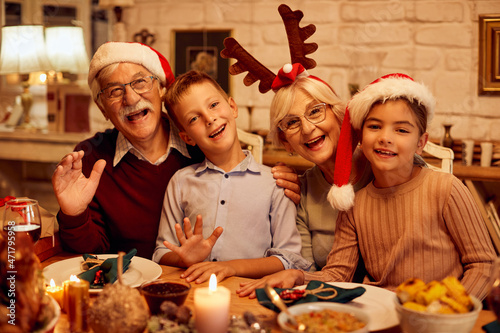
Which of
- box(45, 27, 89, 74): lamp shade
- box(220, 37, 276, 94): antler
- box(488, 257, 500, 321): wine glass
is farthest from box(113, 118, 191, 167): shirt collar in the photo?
box(45, 27, 89, 74): lamp shade

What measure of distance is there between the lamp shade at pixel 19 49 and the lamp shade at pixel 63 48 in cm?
16

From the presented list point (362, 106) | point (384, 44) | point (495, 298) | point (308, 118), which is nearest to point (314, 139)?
point (308, 118)

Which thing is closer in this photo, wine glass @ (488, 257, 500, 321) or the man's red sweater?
wine glass @ (488, 257, 500, 321)

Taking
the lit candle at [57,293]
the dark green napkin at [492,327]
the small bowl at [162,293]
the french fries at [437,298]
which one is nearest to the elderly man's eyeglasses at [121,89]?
the lit candle at [57,293]

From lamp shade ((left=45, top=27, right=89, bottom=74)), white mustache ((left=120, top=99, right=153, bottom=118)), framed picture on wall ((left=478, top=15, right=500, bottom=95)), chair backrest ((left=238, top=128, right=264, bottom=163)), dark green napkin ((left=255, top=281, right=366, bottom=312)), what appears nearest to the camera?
dark green napkin ((left=255, top=281, right=366, bottom=312))

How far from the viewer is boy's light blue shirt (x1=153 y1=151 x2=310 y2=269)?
5.67ft

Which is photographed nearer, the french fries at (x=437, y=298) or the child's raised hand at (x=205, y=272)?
the french fries at (x=437, y=298)

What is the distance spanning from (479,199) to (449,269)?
1576 millimetres

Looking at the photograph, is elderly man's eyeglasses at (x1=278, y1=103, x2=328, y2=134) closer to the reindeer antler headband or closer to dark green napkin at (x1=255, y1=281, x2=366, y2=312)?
the reindeer antler headband

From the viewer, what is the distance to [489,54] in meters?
3.00

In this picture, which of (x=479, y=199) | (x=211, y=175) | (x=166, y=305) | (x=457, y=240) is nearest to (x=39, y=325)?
(x=166, y=305)

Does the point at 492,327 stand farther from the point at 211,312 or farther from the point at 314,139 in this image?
the point at 314,139

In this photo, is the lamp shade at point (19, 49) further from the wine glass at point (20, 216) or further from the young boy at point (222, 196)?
the wine glass at point (20, 216)

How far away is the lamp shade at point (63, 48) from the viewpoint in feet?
11.6
